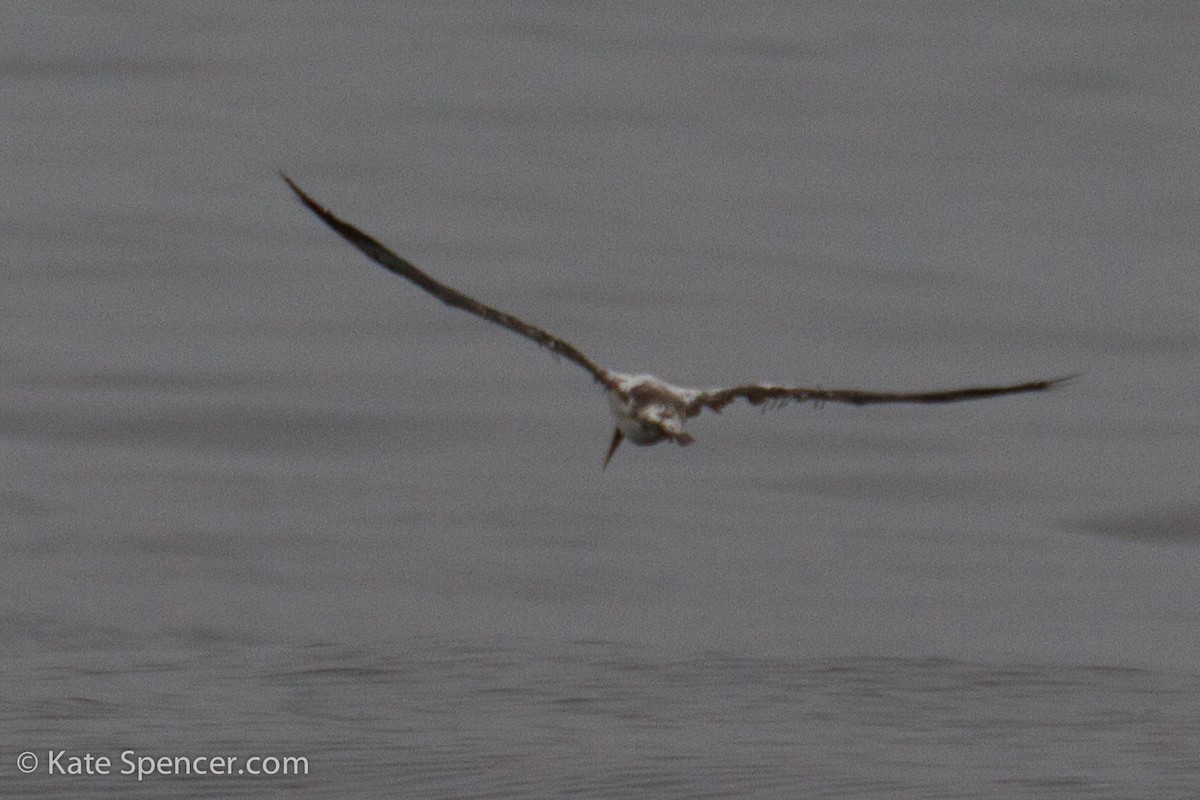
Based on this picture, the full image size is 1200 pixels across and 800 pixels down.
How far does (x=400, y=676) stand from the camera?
45.7 ft

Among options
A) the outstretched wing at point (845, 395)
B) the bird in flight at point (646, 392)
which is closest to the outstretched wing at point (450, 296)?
the bird in flight at point (646, 392)

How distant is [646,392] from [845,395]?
811 millimetres

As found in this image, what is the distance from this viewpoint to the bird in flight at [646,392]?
9.04m

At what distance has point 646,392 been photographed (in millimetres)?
9523

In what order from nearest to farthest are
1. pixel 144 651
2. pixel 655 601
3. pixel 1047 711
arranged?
pixel 1047 711 → pixel 144 651 → pixel 655 601

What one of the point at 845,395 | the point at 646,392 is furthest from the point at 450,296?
the point at 845,395

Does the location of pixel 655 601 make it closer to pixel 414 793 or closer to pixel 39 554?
pixel 39 554

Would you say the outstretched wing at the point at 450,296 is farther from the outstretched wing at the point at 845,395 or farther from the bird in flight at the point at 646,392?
the outstretched wing at the point at 845,395

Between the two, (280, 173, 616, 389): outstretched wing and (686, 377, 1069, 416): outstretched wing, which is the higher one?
(280, 173, 616, 389): outstretched wing

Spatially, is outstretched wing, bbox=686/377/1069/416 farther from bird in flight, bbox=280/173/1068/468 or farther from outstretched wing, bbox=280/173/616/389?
outstretched wing, bbox=280/173/616/389

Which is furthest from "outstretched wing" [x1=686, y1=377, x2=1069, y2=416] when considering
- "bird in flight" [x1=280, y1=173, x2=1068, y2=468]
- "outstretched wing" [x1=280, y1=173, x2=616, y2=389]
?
"outstretched wing" [x1=280, y1=173, x2=616, y2=389]

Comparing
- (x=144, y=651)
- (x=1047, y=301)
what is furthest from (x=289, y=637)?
(x=1047, y=301)

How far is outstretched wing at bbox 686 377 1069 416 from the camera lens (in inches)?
351

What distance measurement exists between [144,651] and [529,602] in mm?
3462
